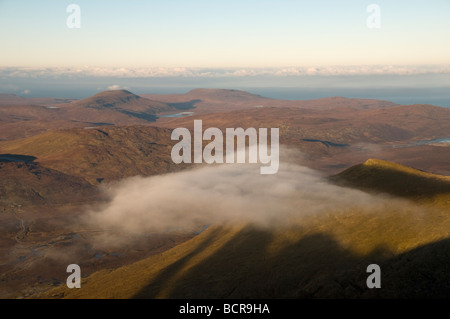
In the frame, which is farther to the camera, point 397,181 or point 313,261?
point 397,181

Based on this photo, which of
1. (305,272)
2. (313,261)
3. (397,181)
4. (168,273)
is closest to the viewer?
(305,272)

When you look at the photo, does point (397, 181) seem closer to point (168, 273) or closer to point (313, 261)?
point (313, 261)

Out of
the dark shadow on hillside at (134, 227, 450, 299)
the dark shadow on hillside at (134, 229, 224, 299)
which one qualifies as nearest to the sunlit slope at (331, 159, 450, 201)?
the dark shadow on hillside at (134, 227, 450, 299)

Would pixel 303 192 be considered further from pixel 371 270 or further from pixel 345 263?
pixel 371 270

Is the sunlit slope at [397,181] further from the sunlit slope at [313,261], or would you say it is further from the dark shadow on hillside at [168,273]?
the dark shadow on hillside at [168,273]

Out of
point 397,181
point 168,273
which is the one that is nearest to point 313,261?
point 168,273

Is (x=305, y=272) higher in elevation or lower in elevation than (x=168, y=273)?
higher

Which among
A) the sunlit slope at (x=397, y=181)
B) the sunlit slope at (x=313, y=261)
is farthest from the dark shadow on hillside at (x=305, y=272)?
the sunlit slope at (x=397, y=181)
